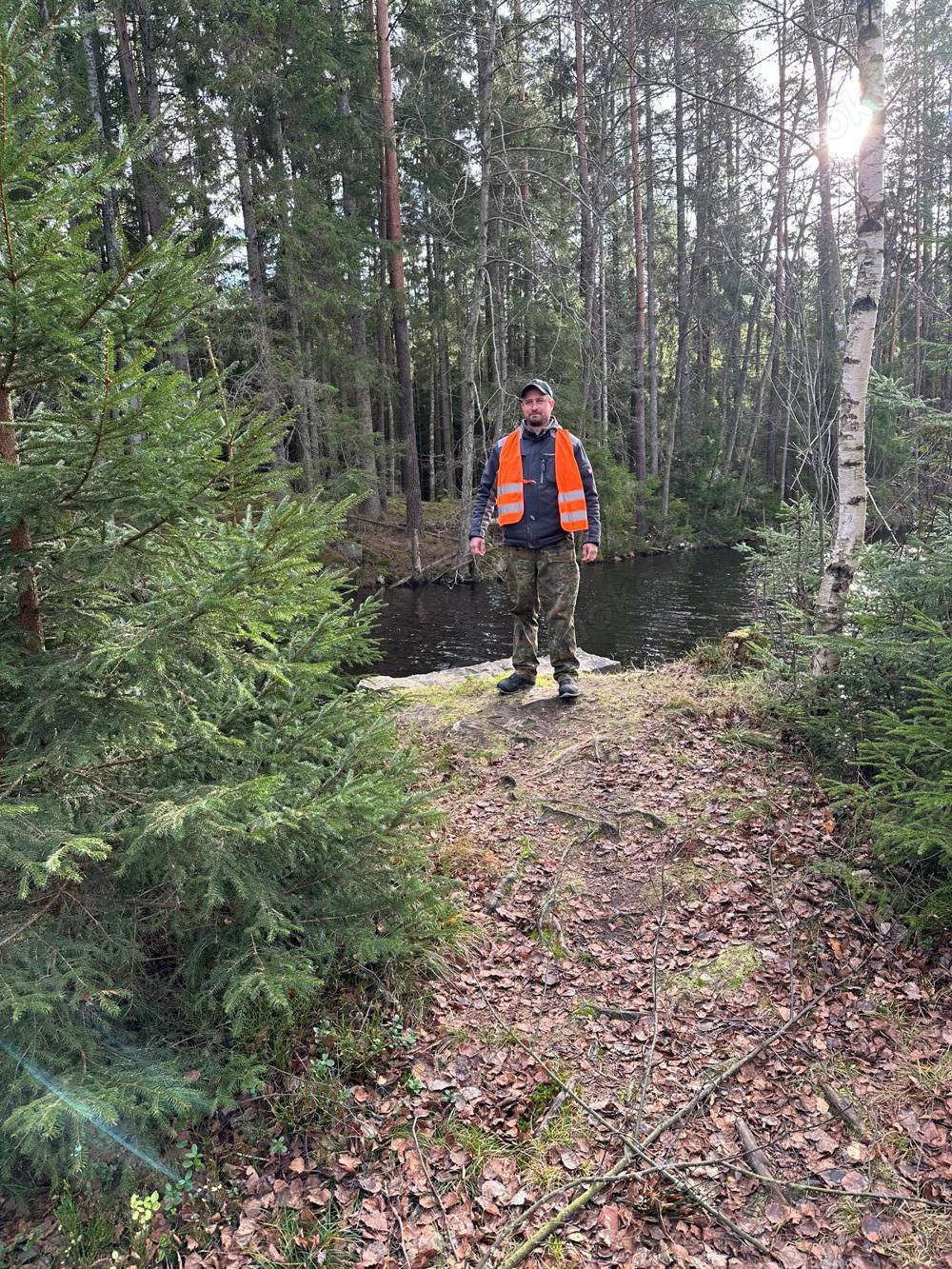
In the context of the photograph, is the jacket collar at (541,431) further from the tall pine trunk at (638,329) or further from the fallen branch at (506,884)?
the tall pine trunk at (638,329)

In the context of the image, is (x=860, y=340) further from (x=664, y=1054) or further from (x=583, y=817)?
(x=664, y=1054)

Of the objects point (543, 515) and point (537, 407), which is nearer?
point (537, 407)

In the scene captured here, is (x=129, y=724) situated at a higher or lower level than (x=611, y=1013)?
higher

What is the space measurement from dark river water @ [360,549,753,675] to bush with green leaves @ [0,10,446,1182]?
6628 millimetres

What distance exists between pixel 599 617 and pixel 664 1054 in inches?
447

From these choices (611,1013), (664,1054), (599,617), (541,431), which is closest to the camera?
(664,1054)

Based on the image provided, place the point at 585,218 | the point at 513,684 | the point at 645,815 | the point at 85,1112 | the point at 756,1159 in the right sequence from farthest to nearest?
1. the point at 585,218
2. the point at 513,684
3. the point at 645,815
4. the point at 756,1159
5. the point at 85,1112

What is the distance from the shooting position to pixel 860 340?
178 inches

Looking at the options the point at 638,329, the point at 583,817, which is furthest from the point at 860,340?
the point at 638,329

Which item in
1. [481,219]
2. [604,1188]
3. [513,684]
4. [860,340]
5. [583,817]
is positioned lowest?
[604,1188]

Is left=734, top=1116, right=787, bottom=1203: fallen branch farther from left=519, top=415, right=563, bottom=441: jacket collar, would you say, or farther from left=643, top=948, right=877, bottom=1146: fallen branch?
left=519, top=415, right=563, bottom=441: jacket collar

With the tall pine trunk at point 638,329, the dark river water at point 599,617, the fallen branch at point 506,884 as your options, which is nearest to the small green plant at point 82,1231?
the fallen branch at point 506,884

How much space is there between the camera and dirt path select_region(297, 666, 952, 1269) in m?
2.19

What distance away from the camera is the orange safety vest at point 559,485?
5.27 metres
